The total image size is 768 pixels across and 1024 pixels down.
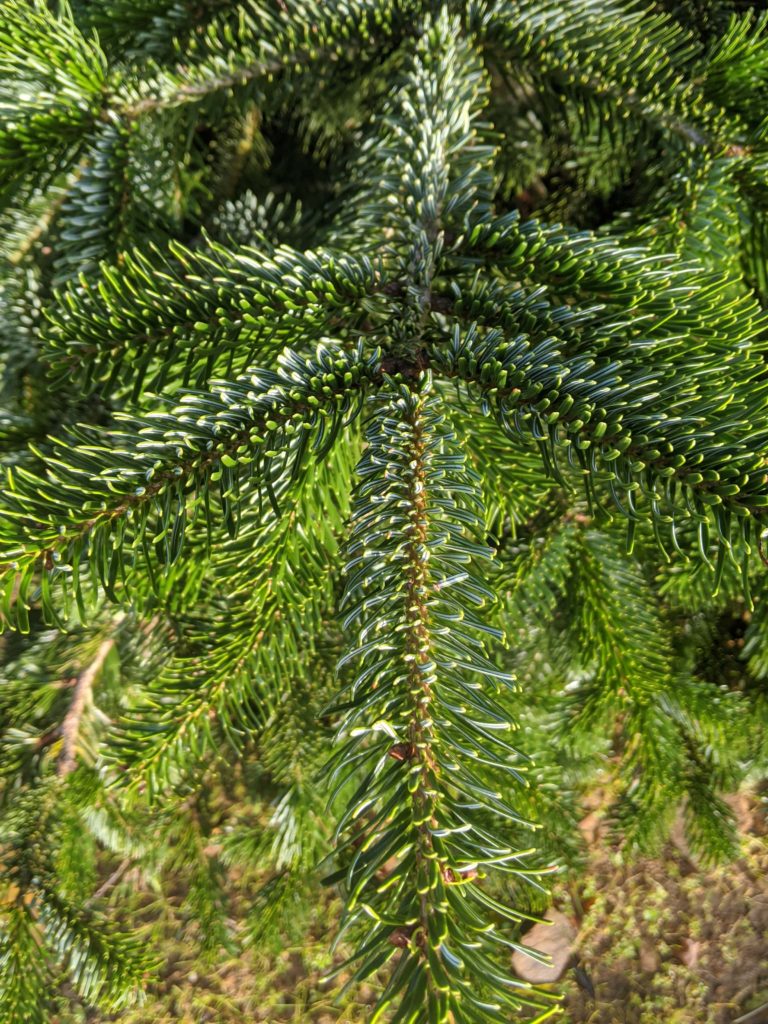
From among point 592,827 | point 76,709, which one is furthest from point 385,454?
point 592,827

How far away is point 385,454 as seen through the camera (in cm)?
48

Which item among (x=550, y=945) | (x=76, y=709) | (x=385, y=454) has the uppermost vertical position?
(x=385, y=454)

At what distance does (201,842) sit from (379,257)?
977 mm

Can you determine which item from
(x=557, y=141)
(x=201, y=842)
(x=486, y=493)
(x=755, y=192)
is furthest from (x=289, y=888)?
(x=557, y=141)

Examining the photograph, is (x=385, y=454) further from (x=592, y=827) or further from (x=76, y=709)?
(x=592, y=827)

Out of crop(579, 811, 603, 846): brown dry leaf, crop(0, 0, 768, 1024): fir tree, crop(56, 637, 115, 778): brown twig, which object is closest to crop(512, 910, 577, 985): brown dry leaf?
crop(579, 811, 603, 846): brown dry leaf

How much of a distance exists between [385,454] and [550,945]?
4.49 feet

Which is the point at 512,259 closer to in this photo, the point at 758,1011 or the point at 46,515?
the point at 46,515

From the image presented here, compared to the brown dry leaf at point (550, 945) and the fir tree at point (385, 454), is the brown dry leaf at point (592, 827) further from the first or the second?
the fir tree at point (385, 454)

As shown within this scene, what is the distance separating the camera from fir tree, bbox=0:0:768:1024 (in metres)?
0.41

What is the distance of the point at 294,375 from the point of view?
48cm

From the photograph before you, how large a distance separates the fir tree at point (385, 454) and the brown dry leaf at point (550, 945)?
0.41 m

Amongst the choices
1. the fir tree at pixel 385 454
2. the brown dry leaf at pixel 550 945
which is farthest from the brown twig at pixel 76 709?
the brown dry leaf at pixel 550 945

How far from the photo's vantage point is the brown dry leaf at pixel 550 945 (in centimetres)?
137
